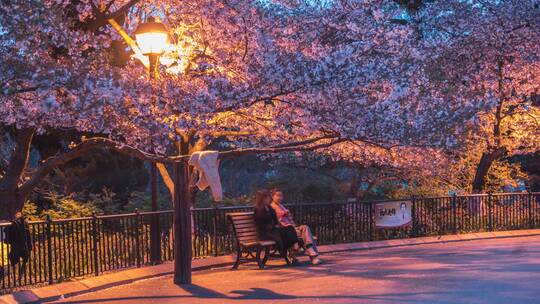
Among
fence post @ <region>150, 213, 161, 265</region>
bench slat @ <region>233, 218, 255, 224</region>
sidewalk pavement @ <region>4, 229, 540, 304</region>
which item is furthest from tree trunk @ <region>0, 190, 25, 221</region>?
bench slat @ <region>233, 218, 255, 224</region>

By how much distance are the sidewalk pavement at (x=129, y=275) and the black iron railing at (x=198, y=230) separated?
378mm

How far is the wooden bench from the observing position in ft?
47.0

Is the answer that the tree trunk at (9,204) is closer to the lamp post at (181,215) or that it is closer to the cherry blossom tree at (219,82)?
the cherry blossom tree at (219,82)

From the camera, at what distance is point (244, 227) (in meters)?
14.9

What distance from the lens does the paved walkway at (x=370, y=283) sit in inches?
404

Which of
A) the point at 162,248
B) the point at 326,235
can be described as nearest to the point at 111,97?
the point at 162,248

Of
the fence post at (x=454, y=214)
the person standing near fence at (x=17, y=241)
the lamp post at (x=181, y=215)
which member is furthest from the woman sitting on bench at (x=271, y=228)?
the fence post at (x=454, y=214)

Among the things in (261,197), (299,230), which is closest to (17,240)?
(261,197)

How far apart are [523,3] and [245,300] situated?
1702cm

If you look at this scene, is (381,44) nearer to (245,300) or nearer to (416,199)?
(416,199)

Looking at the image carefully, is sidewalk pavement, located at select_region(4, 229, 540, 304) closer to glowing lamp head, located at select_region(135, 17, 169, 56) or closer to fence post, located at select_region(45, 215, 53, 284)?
fence post, located at select_region(45, 215, 53, 284)

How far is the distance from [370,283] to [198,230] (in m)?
5.53

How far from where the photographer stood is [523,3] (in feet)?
77.7

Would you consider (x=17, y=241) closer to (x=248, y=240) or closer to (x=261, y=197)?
(x=248, y=240)
